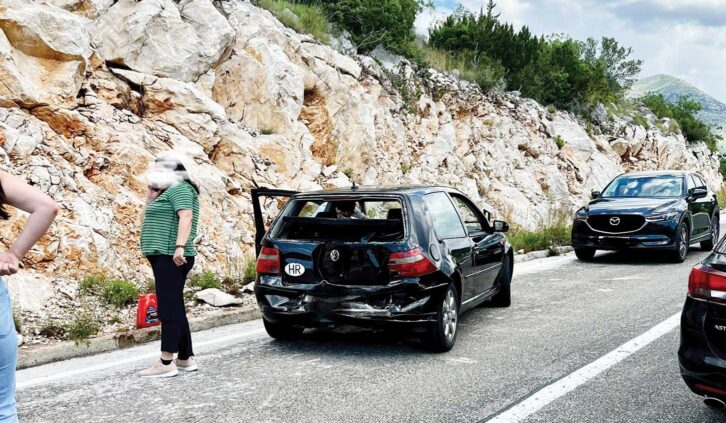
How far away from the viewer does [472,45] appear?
86.7ft

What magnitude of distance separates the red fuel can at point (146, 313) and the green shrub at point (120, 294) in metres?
0.89

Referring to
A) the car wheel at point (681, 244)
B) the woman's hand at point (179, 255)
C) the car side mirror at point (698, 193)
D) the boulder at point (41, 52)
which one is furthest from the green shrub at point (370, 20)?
the woman's hand at point (179, 255)

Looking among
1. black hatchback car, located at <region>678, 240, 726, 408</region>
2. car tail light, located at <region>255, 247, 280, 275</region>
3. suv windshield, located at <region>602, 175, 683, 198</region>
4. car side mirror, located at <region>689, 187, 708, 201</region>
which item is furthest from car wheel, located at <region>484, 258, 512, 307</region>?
car side mirror, located at <region>689, 187, 708, 201</region>

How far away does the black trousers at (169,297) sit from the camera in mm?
5445

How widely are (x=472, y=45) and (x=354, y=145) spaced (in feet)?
37.4

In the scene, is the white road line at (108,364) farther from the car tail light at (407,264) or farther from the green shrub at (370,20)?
the green shrub at (370,20)

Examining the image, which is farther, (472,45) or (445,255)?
(472,45)

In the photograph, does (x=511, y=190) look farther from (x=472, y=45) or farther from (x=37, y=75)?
(x=37, y=75)

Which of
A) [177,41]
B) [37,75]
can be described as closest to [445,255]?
[37,75]

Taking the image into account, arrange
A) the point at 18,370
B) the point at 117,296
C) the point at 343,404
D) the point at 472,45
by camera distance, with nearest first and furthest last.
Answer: the point at 343,404
the point at 18,370
the point at 117,296
the point at 472,45

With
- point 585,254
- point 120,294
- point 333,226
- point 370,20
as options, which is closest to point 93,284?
point 120,294

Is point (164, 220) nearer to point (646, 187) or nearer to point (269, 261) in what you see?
point (269, 261)

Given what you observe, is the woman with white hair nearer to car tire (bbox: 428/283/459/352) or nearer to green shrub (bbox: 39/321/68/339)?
green shrub (bbox: 39/321/68/339)

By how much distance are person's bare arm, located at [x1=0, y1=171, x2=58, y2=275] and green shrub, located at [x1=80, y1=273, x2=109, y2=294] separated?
5819 mm
